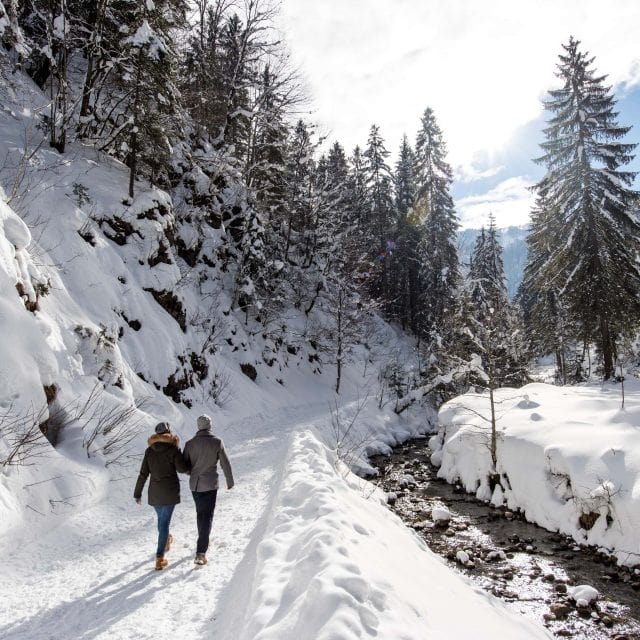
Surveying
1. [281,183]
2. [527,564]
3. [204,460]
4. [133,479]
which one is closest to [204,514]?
[204,460]

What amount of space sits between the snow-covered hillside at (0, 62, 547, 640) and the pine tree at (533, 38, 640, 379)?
475 inches

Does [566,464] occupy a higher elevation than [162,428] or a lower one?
lower

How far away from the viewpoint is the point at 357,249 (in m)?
32.5

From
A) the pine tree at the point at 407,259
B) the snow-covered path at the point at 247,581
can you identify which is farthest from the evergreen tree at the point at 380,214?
the snow-covered path at the point at 247,581

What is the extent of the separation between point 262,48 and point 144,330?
17575 mm

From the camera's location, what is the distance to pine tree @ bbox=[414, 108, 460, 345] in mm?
35688

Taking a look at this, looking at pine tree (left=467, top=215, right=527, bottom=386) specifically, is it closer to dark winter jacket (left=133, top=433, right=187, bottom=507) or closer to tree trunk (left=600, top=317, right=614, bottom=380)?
tree trunk (left=600, top=317, right=614, bottom=380)

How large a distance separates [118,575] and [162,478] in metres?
1.20

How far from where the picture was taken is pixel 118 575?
5.12 metres

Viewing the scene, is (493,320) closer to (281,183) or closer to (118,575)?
(118,575)

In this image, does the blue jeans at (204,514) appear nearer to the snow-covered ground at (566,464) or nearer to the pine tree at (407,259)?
the snow-covered ground at (566,464)

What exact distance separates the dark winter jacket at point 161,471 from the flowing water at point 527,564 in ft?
19.4

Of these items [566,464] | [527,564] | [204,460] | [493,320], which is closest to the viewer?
[204,460]

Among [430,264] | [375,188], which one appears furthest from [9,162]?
[375,188]
